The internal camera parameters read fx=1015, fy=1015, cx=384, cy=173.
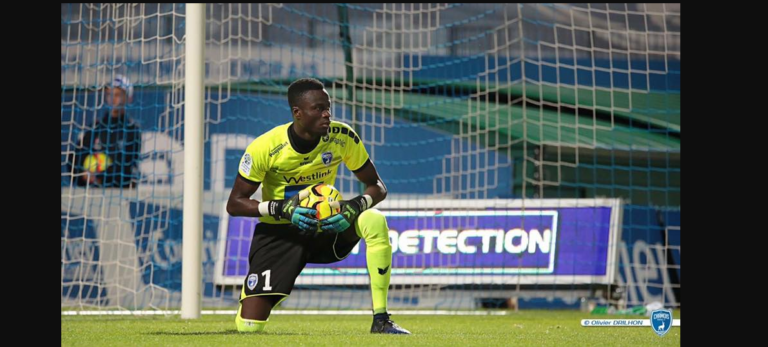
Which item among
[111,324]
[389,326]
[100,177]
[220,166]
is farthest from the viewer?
[220,166]

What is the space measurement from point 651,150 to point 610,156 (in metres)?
0.49

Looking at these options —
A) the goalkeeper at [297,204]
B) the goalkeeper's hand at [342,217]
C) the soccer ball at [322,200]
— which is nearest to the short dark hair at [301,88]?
the goalkeeper at [297,204]

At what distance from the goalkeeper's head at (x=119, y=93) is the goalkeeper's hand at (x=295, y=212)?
4.76 m

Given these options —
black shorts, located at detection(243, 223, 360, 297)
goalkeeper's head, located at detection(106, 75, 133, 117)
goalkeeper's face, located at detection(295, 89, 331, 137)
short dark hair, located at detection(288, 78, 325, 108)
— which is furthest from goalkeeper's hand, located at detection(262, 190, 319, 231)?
goalkeeper's head, located at detection(106, 75, 133, 117)

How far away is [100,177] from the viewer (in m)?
10.7

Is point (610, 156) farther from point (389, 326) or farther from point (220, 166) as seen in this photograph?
point (389, 326)

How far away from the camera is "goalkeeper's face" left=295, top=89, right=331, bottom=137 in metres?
6.02

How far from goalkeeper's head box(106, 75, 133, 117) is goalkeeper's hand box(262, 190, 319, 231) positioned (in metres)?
4.76

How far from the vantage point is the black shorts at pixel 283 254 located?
632 cm

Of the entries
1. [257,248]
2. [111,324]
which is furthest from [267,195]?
[111,324]

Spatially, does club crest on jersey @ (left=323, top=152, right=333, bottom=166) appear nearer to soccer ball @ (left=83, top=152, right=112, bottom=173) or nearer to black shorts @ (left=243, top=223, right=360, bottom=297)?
black shorts @ (left=243, top=223, right=360, bottom=297)

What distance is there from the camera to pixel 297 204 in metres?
5.98

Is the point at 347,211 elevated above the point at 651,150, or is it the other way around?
the point at 651,150

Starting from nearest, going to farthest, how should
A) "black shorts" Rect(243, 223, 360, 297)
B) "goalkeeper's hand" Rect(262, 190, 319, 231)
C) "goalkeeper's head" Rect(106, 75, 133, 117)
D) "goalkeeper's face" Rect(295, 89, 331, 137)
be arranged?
"goalkeeper's hand" Rect(262, 190, 319, 231) → "goalkeeper's face" Rect(295, 89, 331, 137) → "black shorts" Rect(243, 223, 360, 297) → "goalkeeper's head" Rect(106, 75, 133, 117)
